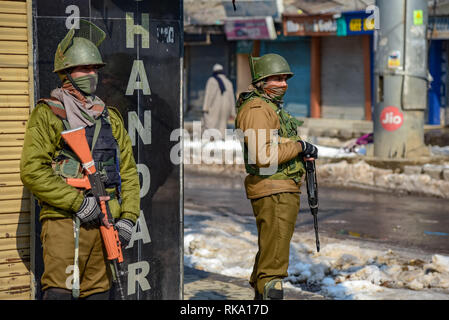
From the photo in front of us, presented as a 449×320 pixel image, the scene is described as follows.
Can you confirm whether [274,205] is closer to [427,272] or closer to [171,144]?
[171,144]

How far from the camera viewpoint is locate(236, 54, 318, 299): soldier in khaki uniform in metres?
5.84

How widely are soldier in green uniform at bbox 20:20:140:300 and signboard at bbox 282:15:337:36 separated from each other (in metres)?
18.8

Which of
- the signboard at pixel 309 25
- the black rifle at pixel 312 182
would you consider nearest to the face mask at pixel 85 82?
the black rifle at pixel 312 182

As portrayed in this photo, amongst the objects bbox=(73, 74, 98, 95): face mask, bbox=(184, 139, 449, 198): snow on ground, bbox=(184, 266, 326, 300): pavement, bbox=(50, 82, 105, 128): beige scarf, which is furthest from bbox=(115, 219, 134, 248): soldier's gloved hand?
bbox=(184, 139, 449, 198): snow on ground

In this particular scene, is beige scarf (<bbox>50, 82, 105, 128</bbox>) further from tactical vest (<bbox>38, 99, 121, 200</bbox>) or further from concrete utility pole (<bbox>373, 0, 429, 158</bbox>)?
concrete utility pole (<bbox>373, 0, 429, 158</bbox>)

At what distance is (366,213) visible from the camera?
471 inches

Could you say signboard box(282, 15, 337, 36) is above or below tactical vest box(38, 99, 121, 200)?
above

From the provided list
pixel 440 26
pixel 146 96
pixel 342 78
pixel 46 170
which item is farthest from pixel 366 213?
pixel 342 78

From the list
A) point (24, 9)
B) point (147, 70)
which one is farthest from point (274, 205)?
point (24, 9)

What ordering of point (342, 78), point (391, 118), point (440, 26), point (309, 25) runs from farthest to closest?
point (342, 78) < point (309, 25) < point (440, 26) < point (391, 118)

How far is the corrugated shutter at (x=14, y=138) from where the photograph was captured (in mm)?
5863

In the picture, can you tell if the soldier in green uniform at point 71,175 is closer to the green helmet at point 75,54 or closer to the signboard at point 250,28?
the green helmet at point 75,54

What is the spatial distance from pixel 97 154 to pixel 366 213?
7700 millimetres

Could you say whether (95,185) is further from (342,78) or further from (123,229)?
(342,78)
